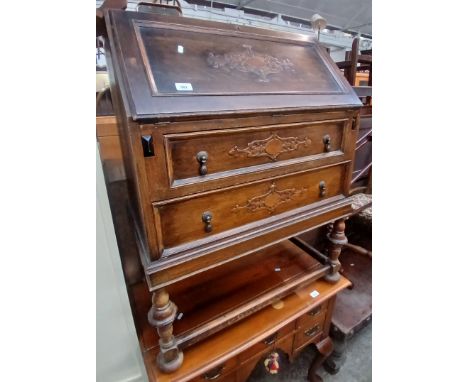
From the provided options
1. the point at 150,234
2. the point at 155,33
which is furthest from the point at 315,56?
the point at 150,234

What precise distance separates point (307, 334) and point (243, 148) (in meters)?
0.93

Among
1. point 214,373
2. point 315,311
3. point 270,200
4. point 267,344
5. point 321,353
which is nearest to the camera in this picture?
point 270,200

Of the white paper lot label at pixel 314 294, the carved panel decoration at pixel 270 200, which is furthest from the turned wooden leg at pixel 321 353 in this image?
the carved panel decoration at pixel 270 200

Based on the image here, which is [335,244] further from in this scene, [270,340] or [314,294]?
[270,340]

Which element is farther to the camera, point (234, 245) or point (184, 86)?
point (234, 245)

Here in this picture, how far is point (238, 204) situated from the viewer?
2.27ft

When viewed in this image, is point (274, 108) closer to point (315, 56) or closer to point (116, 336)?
point (315, 56)

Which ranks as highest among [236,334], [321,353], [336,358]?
[236,334]

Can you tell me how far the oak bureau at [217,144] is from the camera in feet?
1.79

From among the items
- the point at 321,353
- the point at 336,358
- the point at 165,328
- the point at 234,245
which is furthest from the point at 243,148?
the point at 336,358

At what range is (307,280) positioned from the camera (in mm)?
1009

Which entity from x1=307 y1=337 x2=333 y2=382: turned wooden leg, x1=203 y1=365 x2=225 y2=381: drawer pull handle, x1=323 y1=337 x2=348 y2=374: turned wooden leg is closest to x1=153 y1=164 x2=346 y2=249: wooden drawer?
x1=203 y1=365 x2=225 y2=381: drawer pull handle

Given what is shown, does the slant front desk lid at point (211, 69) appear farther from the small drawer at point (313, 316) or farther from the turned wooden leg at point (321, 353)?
the turned wooden leg at point (321, 353)

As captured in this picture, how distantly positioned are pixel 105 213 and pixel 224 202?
17.4 inches
